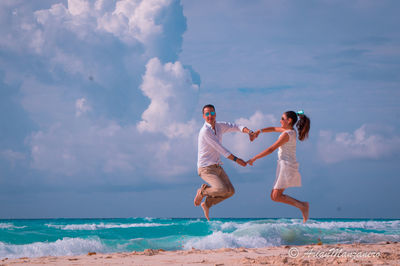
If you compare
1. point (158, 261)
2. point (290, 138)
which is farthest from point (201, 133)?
point (158, 261)

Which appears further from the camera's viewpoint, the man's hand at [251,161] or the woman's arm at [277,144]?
the man's hand at [251,161]

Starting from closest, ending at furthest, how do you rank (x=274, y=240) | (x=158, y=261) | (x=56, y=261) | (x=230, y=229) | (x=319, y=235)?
(x=158, y=261) → (x=56, y=261) → (x=274, y=240) → (x=319, y=235) → (x=230, y=229)

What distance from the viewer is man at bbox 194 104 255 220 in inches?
346

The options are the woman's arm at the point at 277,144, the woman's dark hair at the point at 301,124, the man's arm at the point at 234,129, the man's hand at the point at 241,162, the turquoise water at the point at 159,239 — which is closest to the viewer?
the woman's arm at the point at 277,144

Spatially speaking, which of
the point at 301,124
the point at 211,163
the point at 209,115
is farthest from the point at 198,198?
the point at 301,124

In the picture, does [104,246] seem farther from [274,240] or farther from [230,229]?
[230,229]

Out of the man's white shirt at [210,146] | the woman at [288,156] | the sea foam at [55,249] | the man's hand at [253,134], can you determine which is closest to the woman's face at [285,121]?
the woman at [288,156]

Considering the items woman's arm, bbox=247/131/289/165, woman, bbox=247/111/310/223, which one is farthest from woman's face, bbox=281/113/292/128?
woman's arm, bbox=247/131/289/165

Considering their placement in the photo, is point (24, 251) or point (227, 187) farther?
point (24, 251)

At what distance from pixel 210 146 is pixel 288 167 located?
5.01ft

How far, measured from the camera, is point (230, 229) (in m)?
26.5

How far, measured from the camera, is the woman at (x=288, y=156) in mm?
8758

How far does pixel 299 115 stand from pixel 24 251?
1348cm

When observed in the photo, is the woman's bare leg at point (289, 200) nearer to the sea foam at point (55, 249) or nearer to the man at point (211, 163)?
the man at point (211, 163)
